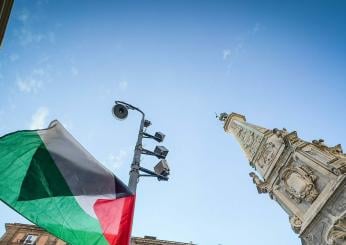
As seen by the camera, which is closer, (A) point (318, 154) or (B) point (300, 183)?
(B) point (300, 183)

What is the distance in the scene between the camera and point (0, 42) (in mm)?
10227

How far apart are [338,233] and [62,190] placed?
14.2 metres

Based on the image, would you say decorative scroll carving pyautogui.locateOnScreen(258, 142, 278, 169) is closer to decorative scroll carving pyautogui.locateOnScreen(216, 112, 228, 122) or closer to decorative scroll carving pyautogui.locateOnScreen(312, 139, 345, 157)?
decorative scroll carving pyautogui.locateOnScreen(312, 139, 345, 157)

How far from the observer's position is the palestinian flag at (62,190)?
4559mm

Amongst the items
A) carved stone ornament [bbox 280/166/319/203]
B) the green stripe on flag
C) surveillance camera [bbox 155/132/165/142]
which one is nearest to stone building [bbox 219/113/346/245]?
carved stone ornament [bbox 280/166/319/203]

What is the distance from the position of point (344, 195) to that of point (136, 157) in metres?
13.3

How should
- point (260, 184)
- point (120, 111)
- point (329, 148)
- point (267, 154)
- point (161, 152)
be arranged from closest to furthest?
point (161, 152)
point (120, 111)
point (329, 148)
point (260, 184)
point (267, 154)

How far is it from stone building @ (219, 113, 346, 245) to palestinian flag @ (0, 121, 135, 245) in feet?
43.0

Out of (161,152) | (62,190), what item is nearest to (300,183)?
(161,152)

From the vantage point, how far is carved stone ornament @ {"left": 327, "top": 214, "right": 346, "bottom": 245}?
12375 millimetres

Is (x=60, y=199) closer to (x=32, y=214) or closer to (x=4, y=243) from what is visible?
(x=32, y=214)

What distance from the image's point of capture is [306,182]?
1594 cm

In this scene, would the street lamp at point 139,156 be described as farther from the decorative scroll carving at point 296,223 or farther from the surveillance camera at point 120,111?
the decorative scroll carving at point 296,223

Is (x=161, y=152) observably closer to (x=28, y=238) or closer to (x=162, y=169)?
(x=162, y=169)
